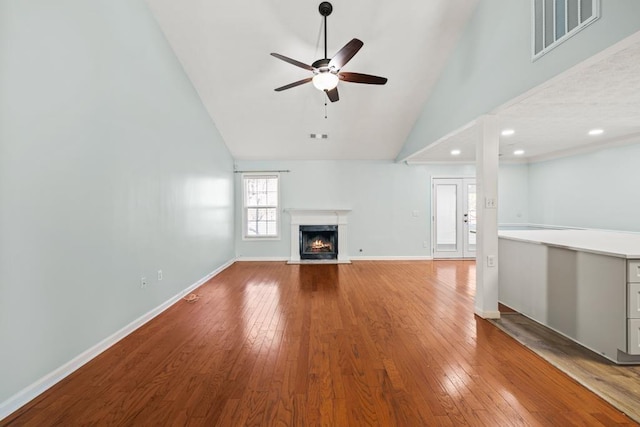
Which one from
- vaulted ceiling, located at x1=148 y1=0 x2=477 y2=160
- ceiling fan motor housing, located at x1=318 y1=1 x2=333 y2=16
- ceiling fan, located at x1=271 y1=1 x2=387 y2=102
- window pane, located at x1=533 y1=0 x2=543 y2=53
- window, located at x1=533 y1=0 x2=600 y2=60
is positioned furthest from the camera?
vaulted ceiling, located at x1=148 y1=0 x2=477 y2=160

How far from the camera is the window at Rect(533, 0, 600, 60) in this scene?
1872 millimetres

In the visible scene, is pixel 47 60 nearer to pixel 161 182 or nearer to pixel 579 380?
pixel 161 182

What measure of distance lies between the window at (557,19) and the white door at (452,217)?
4.40 m

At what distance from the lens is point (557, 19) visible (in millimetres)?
2105

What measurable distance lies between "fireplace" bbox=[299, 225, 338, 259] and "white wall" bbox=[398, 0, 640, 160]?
10.1 feet

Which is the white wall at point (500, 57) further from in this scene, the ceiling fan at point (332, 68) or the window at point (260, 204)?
the window at point (260, 204)

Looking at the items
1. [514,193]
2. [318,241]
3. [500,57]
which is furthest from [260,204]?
[514,193]

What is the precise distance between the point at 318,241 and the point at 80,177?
4890 mm

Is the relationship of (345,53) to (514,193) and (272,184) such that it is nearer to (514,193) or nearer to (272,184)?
(272,184)

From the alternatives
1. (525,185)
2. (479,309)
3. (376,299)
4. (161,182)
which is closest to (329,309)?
(376,299)

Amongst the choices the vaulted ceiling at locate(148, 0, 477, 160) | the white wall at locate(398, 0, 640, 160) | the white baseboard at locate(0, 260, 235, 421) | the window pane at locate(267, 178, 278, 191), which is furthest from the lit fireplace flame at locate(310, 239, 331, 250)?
the white baseboard at locate(0, 260, 235, 421)

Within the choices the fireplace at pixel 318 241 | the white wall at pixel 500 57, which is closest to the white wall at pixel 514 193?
the white wall at pixel 500 57

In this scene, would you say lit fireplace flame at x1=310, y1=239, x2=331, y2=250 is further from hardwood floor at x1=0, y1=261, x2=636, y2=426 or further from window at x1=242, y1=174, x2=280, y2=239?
hardwood floor at x1=0, y1=261, x2=636, y2=426

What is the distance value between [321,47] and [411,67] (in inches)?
55.5
